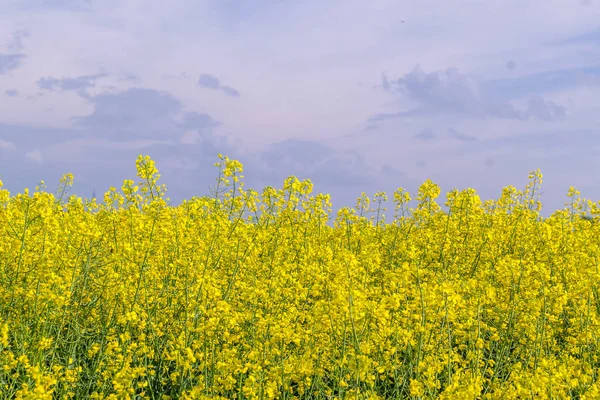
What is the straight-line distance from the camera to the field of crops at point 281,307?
4277mm

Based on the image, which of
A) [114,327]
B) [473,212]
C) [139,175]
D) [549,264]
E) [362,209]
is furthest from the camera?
[362,209]

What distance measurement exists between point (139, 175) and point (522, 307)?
151 inches

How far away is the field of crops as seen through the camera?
4.28m

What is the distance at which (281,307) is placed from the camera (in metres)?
5.32

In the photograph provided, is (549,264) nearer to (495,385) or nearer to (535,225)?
(535,225)

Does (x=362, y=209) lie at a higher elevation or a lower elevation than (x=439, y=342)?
higher

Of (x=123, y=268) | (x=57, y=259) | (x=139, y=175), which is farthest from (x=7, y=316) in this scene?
(x=139, y=175)

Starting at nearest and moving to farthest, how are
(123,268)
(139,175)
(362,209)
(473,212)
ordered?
(123,268)
(139,175)
(473,212)
(362,209)

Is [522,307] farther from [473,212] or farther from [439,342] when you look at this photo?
[473,212]

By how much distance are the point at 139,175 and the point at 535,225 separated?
593cm

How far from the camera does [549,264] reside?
7.77 m

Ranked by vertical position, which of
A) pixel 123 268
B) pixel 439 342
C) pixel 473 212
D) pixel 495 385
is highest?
pixel 473 212

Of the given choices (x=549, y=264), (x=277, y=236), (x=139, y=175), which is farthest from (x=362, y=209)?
(x=139, y=175)

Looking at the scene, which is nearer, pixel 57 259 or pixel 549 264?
pixel 57 259
